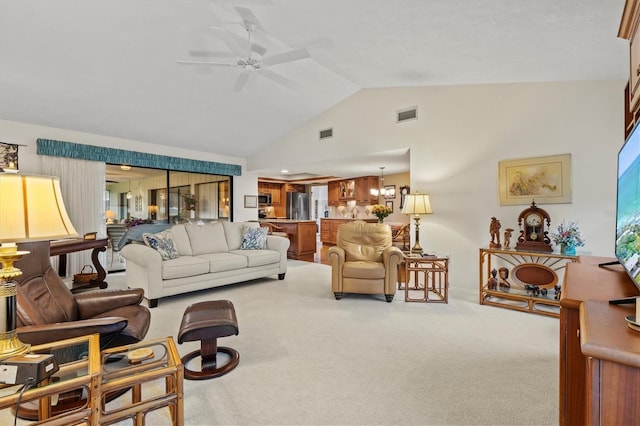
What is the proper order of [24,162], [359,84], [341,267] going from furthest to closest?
1. [359,84]
2. [24,162]
3. [341,267]

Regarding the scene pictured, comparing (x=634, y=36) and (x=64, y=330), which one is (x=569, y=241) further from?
(x=64, y=330)

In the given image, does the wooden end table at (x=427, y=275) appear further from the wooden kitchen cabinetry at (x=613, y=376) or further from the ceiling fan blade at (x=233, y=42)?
the ceiling fan blade at (x=233, y=42)

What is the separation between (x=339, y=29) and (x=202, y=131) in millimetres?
3882

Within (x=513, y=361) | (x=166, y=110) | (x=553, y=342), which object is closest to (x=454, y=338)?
(x=513, y=361)

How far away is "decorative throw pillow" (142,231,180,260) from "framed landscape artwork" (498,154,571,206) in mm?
4431

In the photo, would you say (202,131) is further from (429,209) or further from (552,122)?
(552,122)

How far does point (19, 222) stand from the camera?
1107mm

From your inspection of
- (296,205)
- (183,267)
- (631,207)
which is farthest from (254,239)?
(296,205)

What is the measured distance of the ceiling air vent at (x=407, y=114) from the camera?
461cm

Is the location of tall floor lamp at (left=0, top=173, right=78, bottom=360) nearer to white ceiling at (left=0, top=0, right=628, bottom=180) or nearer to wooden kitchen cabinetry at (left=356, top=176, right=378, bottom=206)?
white ceiling at (left=0, top=0, right=628, bottom=180)

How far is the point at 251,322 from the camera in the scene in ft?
10.3

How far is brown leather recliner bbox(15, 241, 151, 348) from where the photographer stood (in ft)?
5.38

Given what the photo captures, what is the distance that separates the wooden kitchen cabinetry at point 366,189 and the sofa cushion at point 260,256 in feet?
14.2

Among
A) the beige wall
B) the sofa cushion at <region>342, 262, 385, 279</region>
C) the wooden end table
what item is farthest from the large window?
the wooden end table
